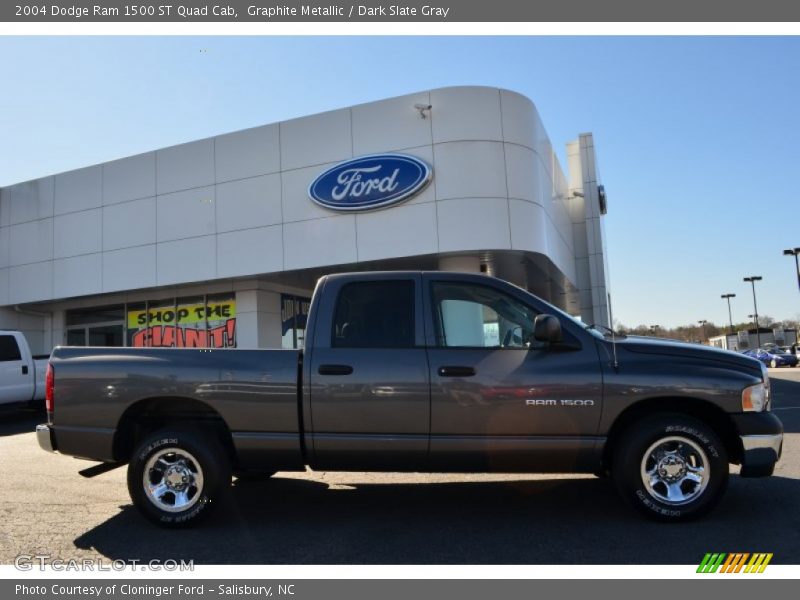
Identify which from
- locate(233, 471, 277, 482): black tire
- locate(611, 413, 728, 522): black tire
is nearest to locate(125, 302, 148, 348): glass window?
locate(233, 471, 277, 482): black tire

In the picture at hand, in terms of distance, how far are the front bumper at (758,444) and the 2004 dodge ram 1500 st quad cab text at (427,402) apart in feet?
0.04

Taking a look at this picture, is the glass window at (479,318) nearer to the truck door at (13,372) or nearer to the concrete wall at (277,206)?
the concrete wall at (277,206)

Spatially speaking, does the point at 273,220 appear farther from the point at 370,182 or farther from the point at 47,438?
the point at 47,438

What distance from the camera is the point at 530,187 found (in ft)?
48.4

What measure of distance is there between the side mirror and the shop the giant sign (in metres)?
14.6

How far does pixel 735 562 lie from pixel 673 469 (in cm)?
89

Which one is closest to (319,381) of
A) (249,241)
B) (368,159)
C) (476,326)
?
(476,326)

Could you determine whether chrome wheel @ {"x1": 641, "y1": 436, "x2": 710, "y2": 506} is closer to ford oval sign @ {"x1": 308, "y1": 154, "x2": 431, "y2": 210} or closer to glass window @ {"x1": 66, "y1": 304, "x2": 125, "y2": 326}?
ford oval sign @ {"x1": 308, "y1": 154, "x2": 431, "y2": 210}

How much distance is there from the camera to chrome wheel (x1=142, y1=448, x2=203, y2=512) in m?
5.03

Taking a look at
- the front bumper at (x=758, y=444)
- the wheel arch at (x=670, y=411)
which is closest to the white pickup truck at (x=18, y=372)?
the wheel arch at (x=670, y=411)

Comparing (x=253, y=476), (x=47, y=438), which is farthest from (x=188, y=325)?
(x=47, y=438)

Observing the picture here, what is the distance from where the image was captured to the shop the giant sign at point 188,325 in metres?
18.2

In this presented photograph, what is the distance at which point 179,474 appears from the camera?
5086 millimetres

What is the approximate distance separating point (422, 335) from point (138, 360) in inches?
94.0
